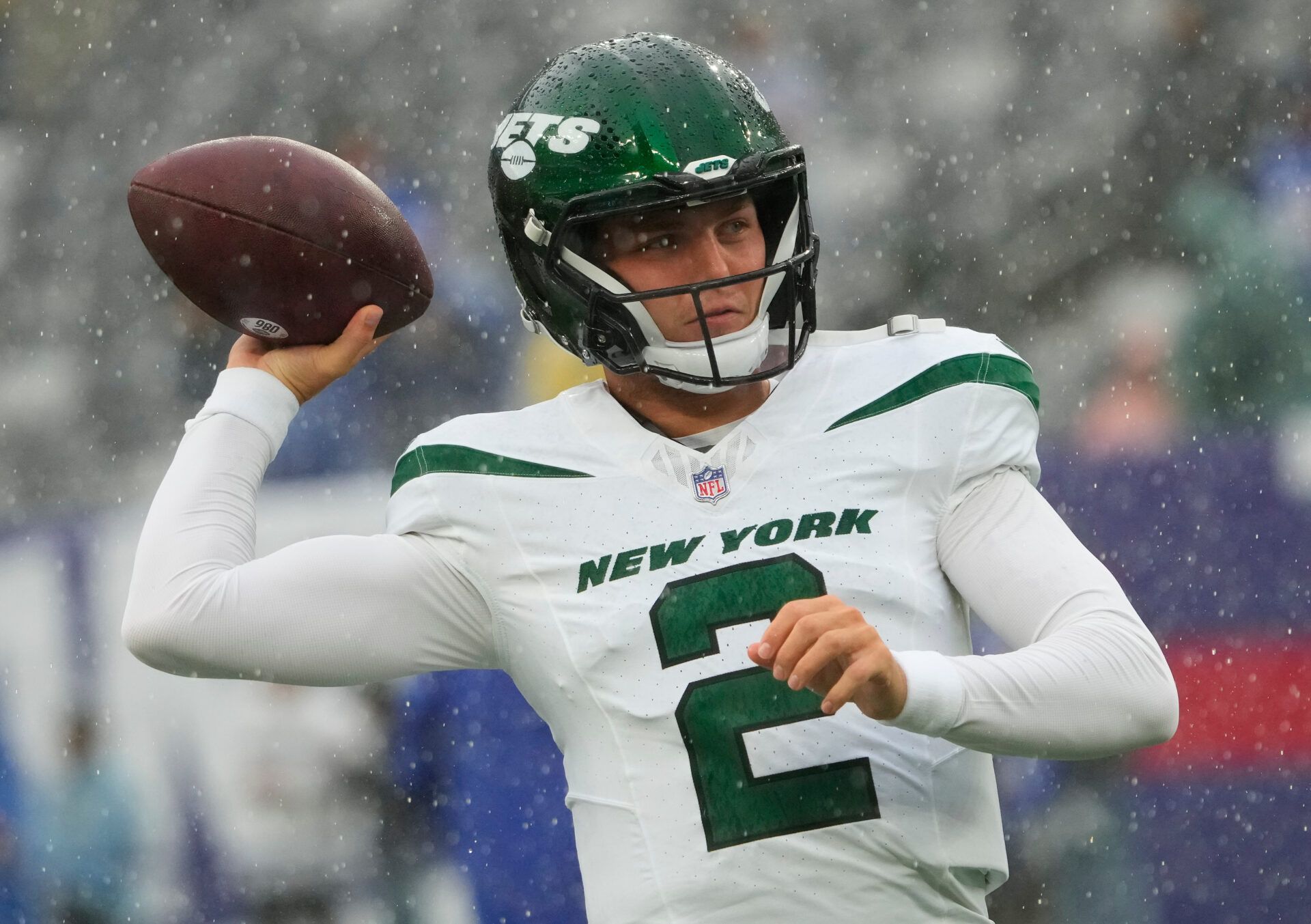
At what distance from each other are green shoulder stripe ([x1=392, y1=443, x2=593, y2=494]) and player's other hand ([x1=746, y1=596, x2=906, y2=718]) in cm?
46

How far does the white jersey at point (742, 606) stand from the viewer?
145cm

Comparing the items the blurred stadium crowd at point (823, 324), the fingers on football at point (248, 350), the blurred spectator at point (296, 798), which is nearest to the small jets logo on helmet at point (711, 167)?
the fingers on football at point (248, 350)

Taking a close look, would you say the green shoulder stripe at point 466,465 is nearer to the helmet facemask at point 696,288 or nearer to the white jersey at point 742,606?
the white jersey at point 742,606

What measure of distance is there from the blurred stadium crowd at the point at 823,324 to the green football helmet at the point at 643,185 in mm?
1226

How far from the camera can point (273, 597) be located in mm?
1554

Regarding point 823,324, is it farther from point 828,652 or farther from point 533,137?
point 828,652

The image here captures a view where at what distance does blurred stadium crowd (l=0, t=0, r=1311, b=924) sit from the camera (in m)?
2.76

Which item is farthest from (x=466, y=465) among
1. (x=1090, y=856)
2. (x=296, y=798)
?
(x=1090, y=856)

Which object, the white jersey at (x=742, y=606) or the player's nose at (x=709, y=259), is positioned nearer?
the white jersey at (x=742, y=606)

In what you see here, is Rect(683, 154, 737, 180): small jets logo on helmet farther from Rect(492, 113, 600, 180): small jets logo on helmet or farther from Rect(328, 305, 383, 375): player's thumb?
Rect(328, 305, 383, 375): player's thumb

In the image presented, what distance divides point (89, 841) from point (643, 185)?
1.86 meters

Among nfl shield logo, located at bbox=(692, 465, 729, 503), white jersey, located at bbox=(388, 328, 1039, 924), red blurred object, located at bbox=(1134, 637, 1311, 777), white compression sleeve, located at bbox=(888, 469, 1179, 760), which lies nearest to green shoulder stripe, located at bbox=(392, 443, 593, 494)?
white jersey, located at bbox=(388, 328, 1039, 924)

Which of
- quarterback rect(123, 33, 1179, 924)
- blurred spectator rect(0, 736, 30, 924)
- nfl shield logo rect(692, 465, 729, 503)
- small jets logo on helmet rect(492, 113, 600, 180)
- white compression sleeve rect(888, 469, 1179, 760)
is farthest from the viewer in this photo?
blurred spectator rect(0, 736, 30, 924)

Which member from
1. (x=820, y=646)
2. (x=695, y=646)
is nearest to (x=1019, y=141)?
(x=695, y=646)
